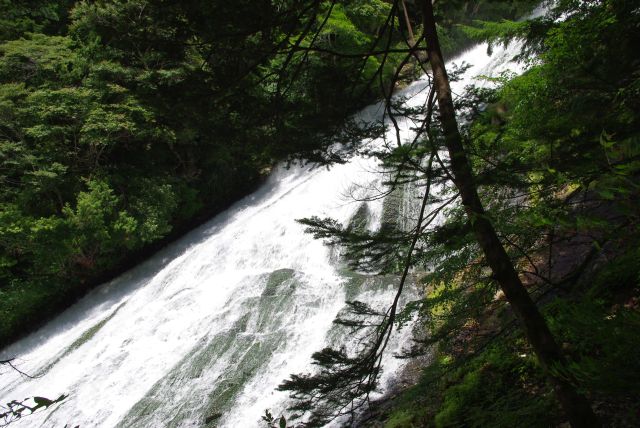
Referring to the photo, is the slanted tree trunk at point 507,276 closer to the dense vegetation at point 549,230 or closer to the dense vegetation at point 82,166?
the dense vegetation at point 549,230

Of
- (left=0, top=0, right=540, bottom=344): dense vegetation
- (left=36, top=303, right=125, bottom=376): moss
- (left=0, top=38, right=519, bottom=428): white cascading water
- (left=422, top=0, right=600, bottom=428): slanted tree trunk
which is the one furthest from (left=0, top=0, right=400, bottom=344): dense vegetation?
(left=422, top=0, right=600, bottom=428): slanted tree trunk

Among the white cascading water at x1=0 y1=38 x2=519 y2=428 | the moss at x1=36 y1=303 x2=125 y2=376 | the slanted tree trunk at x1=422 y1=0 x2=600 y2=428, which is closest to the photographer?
the slanted tree trunk at x1=422 y1=0 x2=600 y2=428

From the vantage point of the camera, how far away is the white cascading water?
276 inches

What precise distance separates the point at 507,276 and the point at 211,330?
735 centimetres

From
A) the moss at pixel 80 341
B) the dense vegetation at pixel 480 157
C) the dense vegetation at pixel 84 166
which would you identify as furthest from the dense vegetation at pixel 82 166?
the dense vegetation at pixel 480 157

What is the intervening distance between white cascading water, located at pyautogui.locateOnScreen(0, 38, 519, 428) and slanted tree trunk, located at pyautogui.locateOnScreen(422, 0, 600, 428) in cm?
232

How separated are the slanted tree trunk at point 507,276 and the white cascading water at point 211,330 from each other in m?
2.32

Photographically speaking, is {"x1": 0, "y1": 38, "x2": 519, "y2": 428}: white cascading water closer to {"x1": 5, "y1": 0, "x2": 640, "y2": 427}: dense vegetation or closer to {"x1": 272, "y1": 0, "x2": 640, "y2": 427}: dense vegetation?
{"x1": 5, "y1": 0, "x2": 640, "y2": 427}: dense vegetation

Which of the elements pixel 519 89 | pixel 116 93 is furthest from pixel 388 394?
pixel 116 93

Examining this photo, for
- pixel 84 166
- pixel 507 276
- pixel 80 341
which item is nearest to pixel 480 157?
pixel 507 276

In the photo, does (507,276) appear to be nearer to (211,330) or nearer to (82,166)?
(211,330)

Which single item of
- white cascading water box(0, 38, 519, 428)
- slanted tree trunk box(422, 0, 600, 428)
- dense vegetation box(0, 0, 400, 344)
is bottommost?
white cascading water box(0, 38, 519, 428)

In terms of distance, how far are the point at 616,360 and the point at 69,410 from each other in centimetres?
956

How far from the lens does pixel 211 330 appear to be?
867 centimetres
